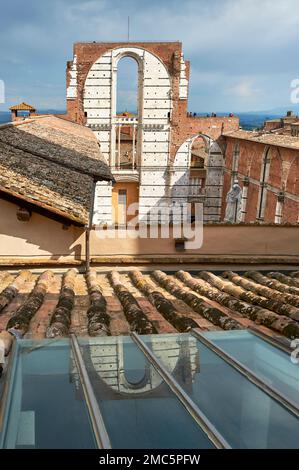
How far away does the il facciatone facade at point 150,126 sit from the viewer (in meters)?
26.1

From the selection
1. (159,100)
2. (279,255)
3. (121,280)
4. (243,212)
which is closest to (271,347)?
(121,280)

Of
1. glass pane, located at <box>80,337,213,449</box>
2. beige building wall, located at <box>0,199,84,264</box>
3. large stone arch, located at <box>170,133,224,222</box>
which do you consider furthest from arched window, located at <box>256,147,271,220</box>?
glass pane, located at <box>80,337,213,449</box>

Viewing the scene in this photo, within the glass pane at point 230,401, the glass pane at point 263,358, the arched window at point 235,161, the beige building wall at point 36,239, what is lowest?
the glass pane at point 263,358

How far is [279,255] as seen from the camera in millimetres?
9242

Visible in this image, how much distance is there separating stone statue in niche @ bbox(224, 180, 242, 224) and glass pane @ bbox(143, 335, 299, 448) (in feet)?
74.7

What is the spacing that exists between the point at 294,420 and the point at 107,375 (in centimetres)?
136

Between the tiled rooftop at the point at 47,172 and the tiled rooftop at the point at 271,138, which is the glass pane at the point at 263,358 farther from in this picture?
the tiled rooftop at the point at 271,138

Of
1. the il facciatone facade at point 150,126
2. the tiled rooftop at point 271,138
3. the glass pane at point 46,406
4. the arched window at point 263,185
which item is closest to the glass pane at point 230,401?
the glass pane at point 46,406

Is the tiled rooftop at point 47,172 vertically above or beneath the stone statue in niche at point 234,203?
above

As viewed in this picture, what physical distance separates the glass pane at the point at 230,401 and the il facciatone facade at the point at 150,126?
2326 cm

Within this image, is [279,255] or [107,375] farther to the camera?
[279,255]

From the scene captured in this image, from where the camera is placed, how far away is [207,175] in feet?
93.5

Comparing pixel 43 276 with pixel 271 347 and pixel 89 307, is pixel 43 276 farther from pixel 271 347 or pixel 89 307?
pixel 271 347

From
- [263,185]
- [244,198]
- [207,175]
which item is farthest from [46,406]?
[207,175]
